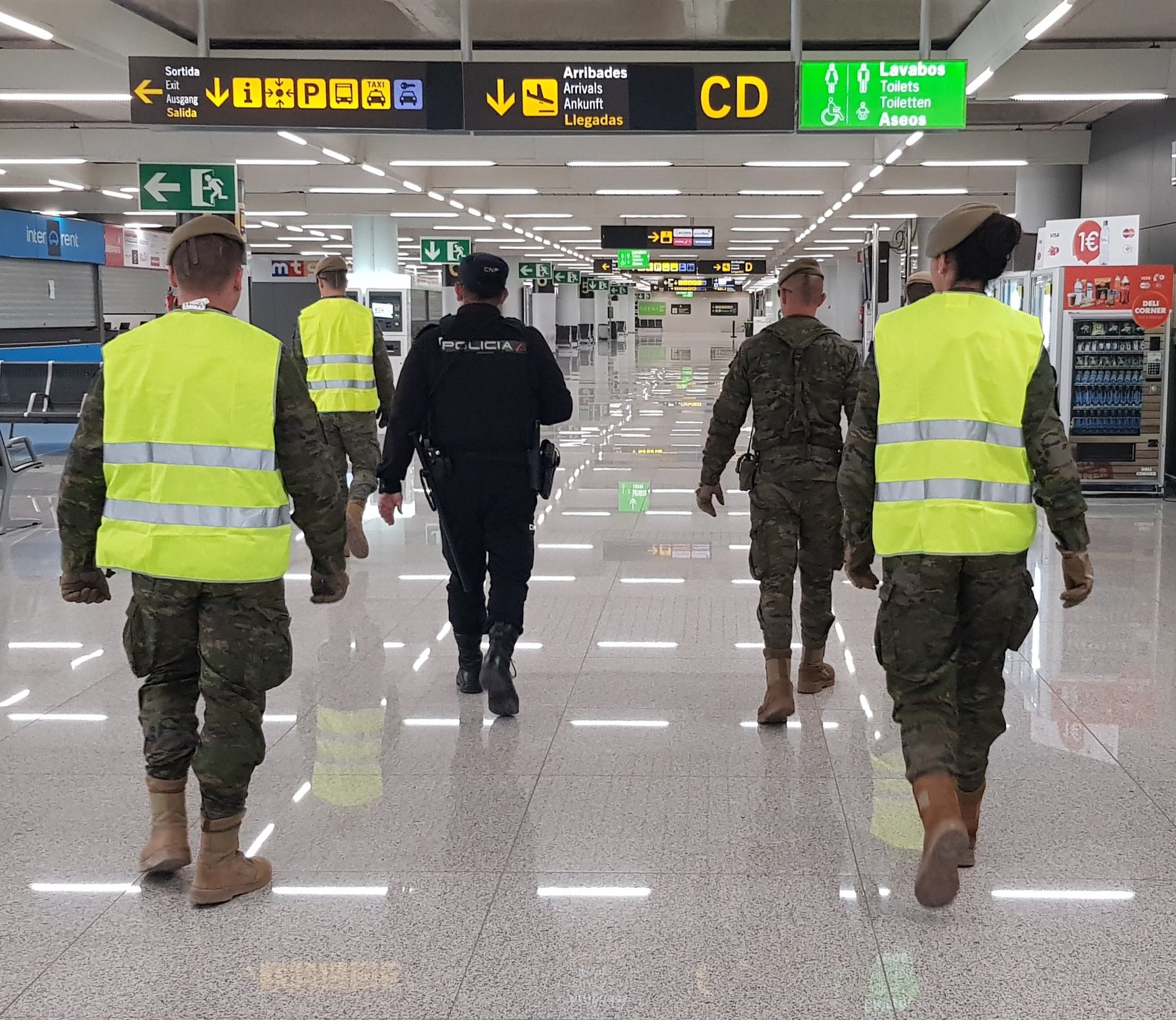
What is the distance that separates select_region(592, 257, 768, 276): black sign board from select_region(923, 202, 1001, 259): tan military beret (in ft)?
99.3

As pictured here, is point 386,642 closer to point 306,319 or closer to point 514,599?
point 514,599

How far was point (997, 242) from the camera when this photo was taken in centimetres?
331

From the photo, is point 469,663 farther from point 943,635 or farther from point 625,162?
point 625,162

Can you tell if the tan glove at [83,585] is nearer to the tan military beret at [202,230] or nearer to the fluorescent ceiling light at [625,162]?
the tan military beret at [202,230]

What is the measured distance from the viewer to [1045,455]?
322 cm

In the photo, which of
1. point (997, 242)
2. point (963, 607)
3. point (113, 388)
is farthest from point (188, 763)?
point (997, 242)

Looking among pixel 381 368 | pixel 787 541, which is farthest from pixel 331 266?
pixel 787 541

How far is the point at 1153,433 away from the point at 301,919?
1041cm

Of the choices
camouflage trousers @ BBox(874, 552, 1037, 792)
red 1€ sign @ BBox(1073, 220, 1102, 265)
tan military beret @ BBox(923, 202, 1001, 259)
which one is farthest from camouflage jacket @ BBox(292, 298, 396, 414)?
red 1€ sign @ BBox(1073, 220, 1102, 265)

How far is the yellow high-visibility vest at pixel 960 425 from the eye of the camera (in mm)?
3205

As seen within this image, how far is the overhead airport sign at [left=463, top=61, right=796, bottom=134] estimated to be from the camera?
822 centimetres

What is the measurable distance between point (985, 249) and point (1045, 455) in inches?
Result: 21.9

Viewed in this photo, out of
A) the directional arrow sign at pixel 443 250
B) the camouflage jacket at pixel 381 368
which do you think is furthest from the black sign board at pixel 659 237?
the camouflage jacket at pixel 381 368

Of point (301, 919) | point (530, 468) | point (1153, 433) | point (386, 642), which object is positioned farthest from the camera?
point (1153, 433)
